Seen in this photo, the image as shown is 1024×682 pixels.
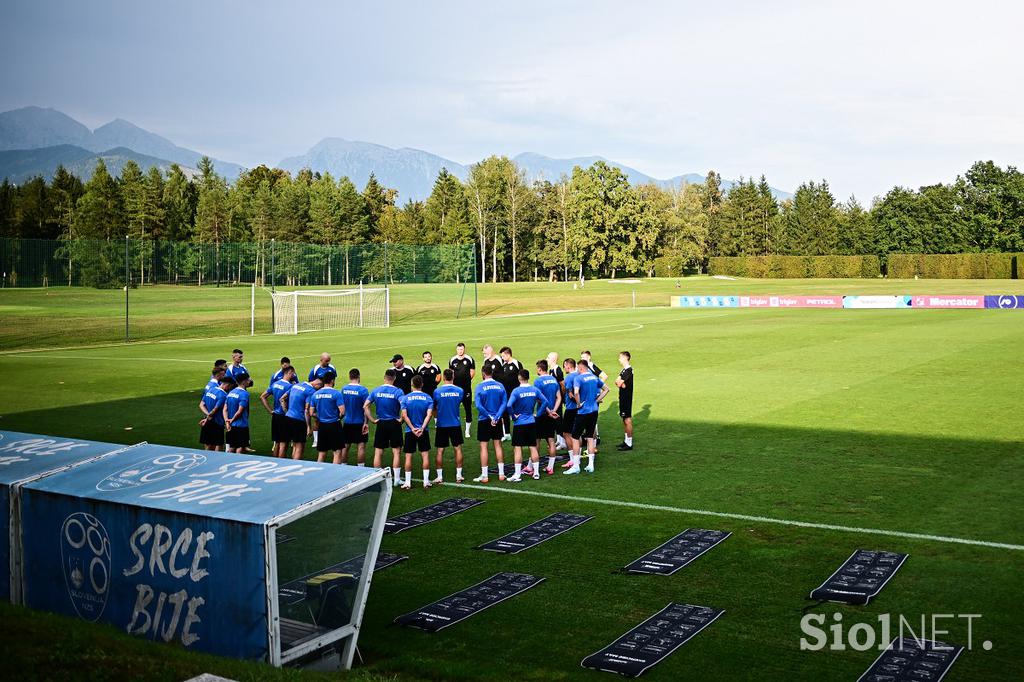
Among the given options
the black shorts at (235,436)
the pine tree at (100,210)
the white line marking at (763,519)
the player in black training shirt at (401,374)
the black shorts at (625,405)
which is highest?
the pine tree at (100,210)

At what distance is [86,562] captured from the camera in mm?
8625

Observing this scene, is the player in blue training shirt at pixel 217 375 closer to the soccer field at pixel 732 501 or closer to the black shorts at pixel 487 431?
the soccer field at pixel 732 501

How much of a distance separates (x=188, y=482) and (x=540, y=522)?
568cm

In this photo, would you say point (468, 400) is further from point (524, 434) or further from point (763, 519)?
point (763, 519)

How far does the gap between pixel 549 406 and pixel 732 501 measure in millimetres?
3847

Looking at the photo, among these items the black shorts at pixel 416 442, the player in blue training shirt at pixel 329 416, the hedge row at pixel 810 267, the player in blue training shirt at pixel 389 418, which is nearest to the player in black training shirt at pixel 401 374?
the player in blue training shirt at pixel 389 418

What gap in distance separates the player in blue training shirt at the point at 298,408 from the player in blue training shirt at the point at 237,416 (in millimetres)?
683

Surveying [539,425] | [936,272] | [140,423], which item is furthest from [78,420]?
[936,272]

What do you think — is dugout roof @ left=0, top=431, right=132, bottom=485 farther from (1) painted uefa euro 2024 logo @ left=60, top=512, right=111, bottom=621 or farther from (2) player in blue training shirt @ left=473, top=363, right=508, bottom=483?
(2) player in blue training shirt @ left=473, top=363, right=508, bottom=483

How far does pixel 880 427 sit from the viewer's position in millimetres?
19531

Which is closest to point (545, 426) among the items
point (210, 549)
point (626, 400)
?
point (626, 400)

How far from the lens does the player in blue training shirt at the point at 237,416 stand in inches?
631

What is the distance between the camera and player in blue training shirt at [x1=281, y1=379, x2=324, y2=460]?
16266 mm

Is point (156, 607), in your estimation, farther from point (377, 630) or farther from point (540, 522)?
point (540, 522)
